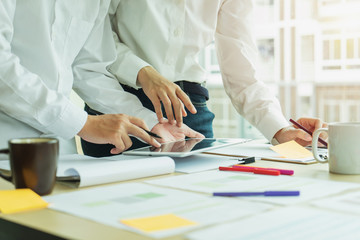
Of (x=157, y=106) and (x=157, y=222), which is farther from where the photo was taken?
(x=157, y=106)

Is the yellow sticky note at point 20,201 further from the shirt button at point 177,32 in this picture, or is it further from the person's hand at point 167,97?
the shirt button at point 177,32

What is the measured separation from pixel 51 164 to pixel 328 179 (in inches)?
19.1

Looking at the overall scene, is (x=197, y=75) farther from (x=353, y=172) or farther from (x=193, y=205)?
(x=193, y=205)

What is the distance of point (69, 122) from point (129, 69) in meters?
0.33

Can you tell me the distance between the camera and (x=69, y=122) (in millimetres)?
977

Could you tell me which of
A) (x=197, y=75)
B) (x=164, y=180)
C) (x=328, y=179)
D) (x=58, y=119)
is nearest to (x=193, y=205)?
(x=164, y=180)

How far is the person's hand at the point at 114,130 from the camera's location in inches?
38.9

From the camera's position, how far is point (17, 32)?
1.05 meters

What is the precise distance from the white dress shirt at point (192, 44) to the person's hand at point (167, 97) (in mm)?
76

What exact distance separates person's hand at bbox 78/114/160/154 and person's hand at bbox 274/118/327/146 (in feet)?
1.47

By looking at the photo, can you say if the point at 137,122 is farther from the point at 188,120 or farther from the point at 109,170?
the point at 188,120

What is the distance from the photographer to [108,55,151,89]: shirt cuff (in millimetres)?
1242

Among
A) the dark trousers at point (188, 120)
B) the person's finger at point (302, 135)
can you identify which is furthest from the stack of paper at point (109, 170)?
the person's finger at point (302, 135)

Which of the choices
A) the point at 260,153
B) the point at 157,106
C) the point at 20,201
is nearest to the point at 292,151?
the point at 260,153
